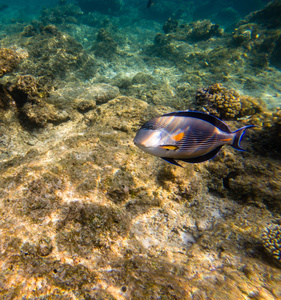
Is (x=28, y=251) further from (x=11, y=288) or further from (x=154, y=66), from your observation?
(x=154, y=66)

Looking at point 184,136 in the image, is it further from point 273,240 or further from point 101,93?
point 101,93

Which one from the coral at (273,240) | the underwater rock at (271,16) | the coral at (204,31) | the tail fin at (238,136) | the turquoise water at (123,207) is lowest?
the coral at (273,240)

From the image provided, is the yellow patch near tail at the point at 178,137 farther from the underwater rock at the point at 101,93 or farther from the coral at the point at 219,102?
the underwater rock at the point at 101,93

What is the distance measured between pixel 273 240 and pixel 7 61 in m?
8.28

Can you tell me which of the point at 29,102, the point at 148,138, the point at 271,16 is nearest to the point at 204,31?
the point at 271,16

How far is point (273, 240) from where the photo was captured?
1872 mm

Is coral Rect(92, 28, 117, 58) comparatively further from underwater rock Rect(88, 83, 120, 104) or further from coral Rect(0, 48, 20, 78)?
underwater rock Rect(88, 83, 120, 104)

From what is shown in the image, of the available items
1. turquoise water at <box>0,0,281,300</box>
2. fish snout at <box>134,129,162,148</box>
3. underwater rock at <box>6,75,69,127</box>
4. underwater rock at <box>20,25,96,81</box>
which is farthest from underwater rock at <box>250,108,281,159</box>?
underwater rock at <box>20,25,96,81</box>

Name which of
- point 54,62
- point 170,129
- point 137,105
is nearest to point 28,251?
point 170,129

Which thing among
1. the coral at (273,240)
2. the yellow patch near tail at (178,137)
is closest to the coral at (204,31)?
the coral at (273,240)

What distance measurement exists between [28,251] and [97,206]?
2.46 ft

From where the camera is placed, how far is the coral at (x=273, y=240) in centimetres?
179

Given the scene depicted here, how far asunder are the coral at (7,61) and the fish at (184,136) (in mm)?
6382

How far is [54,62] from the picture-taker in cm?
642
